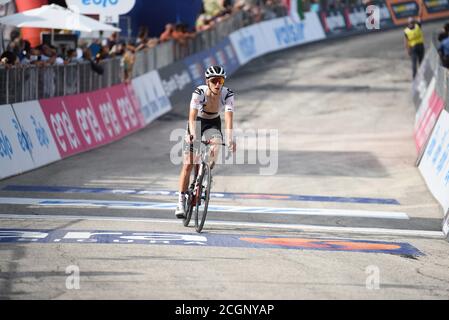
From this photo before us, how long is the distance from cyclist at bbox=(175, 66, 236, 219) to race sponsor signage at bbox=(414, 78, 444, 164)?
822 cm

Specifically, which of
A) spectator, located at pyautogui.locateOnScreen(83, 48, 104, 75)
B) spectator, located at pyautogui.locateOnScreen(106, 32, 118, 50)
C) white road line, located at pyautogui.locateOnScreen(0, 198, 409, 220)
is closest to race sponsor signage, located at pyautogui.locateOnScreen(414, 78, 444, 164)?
white road line, located at pyautogui.locateOnScreen(0, 198, 409, 220)

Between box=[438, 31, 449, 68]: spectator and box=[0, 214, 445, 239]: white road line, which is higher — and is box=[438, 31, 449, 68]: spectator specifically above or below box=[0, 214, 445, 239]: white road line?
below

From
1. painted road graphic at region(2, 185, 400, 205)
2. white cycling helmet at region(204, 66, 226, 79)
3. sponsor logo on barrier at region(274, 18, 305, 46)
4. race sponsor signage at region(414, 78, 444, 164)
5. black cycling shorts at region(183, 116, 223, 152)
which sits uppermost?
white cycling helmet at region(204, 66, 226, 79)

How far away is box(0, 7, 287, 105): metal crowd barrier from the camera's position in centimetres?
2048

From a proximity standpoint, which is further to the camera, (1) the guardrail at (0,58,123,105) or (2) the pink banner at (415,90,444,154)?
(2) the pink banner at (415,90,444,154)

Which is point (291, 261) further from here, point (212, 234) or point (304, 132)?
point (304, 132)

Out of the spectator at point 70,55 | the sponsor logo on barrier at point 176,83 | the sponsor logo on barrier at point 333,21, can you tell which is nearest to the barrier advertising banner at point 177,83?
the sponsor logo on barrier at point 176,83

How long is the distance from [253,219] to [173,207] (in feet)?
4.96

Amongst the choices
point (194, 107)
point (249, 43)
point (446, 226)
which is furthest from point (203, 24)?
point (194, 107)

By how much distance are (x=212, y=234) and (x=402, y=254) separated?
244cm

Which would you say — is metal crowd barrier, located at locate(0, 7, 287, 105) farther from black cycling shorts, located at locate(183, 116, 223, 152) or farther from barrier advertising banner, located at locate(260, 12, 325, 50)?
barrier advertising banner, located at locate(260, 12, 325, 50)

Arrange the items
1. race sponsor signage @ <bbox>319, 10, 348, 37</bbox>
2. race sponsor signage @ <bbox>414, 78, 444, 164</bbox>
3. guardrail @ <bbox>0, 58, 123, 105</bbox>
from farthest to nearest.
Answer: race sponsor signage @ <bbox>319, 10, 348, 37</bbox> < race sponsor signage @ <bbox>414, 78, 444, 164</bbox> < guardrail @ <bbox>0, 58, 123, 105</bbox>

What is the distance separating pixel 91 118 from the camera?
24750 mm

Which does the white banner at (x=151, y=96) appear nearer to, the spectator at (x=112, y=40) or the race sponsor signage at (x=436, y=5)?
the spectator at (x=112, y=40)
